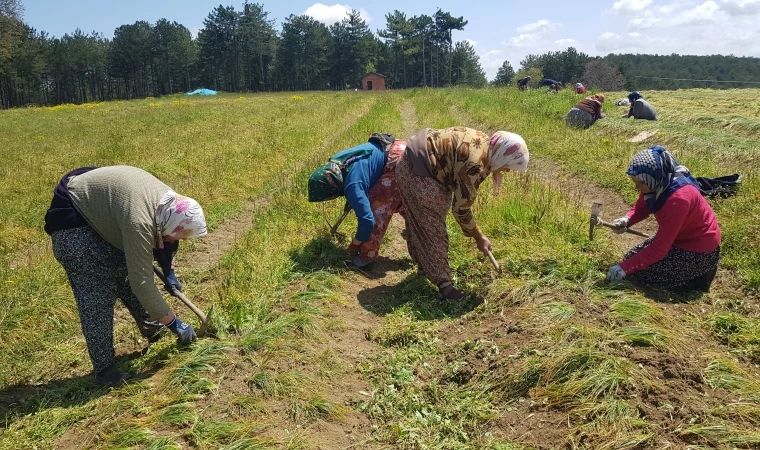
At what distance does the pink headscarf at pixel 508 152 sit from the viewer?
3281 millimetres

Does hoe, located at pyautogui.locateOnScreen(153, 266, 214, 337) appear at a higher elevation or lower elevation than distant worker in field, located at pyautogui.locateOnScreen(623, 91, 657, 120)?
lower

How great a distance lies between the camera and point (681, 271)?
3717mm

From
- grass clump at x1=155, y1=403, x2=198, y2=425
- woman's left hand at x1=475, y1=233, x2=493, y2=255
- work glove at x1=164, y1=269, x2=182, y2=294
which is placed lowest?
grass clump at x1=155, y1=403, x2=198, y2=425

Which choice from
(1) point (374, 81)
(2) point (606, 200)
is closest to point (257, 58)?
(1) point (374, 81)

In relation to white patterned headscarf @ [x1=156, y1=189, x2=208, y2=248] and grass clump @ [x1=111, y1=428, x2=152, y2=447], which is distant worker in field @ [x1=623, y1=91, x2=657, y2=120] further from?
grass clump @ [x1=111, y1=428, x2=152, y2=447]

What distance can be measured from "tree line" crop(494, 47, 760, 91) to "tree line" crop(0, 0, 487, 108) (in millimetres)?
10537

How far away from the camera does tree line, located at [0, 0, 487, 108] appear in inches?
2483

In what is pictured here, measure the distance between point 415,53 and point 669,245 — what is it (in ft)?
219

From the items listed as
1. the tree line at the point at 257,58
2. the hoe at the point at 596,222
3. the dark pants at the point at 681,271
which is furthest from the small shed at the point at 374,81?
the dark pants at the point at 681,271

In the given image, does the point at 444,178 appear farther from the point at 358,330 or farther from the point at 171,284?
the point at 171,284

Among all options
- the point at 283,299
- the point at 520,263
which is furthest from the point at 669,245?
the point at 283,299

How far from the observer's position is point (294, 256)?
189 inches

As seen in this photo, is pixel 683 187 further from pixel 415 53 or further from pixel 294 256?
pixel 415 53

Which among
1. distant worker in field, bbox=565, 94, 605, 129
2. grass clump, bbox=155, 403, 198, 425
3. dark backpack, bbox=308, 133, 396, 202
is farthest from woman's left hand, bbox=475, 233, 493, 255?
distant worker in field, bbox=565, 94, 605, 129
